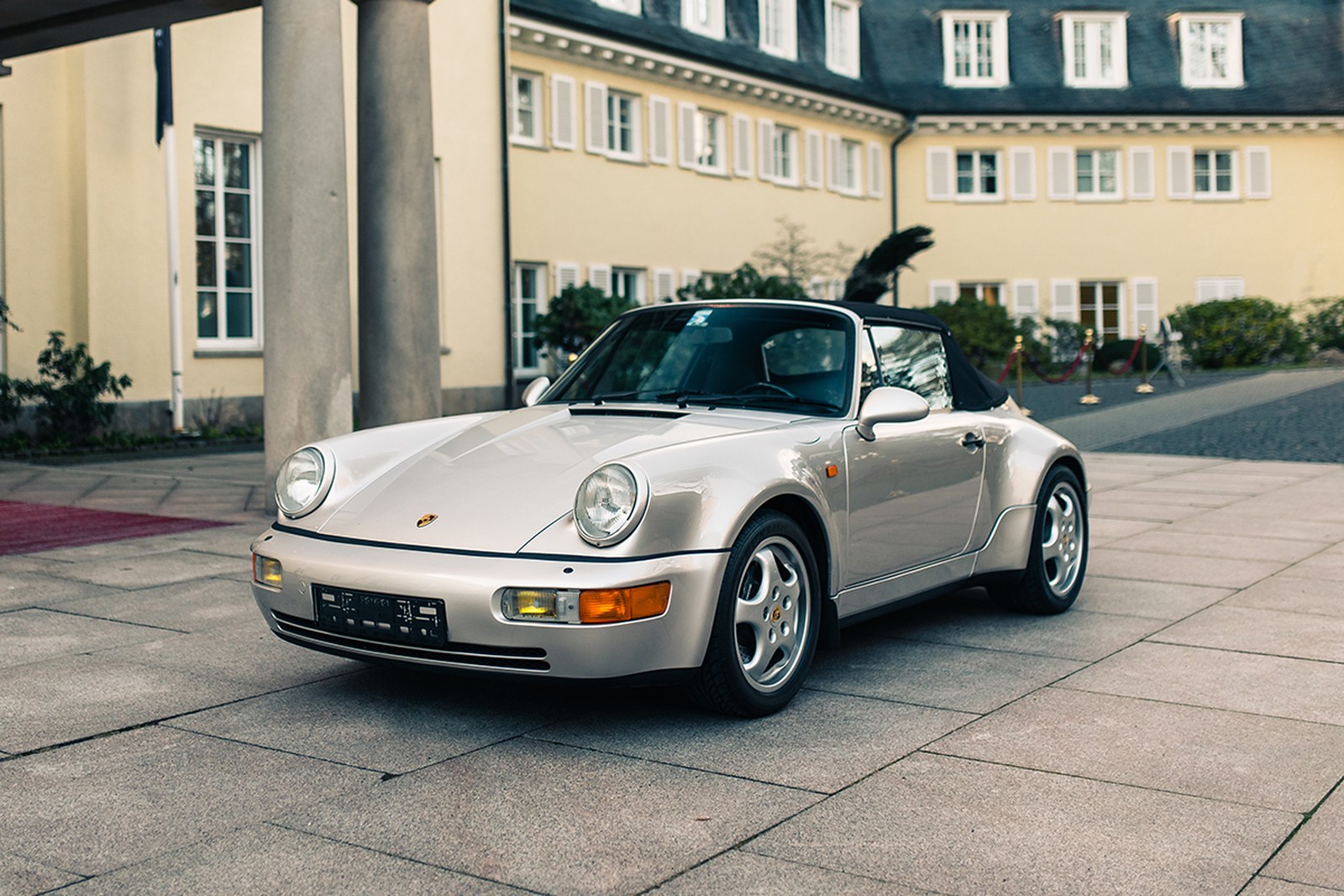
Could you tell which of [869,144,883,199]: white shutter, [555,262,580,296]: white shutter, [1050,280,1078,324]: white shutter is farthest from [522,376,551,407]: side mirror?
[1050,280,1078,324]: white shutter

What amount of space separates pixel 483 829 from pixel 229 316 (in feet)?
48.6

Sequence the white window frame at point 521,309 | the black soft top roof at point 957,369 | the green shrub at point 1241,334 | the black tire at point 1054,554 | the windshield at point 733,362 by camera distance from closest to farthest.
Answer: the windshield at point 733,362 < the black soft top roof at point 957,369 < the black tire at point 1054,554 < the white window frame at point 521,309 < the green shrub at point 1241,334

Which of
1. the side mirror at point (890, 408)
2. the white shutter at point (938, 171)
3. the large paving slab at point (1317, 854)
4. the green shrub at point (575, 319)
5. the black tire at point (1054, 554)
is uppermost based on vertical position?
the white shutter at point (938, 171)

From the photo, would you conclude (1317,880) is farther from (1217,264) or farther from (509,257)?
(1217,264)

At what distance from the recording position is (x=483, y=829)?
3.46m

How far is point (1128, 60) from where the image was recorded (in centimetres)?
3781

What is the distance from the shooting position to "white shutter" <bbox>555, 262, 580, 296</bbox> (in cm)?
2427

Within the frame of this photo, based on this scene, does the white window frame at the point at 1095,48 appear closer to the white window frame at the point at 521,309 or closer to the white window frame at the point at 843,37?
the white window frame at the point at 843,37

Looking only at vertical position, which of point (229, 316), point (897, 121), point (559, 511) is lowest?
point (559, 511)

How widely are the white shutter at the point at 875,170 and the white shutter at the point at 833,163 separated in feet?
5.64

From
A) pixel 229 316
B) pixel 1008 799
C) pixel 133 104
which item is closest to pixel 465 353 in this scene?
pixel 229 316

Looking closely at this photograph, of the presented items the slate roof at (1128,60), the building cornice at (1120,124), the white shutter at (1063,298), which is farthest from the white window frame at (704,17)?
the white shutter at (1063,298)

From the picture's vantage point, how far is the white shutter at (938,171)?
117ft

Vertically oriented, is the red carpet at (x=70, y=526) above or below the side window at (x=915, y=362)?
below
